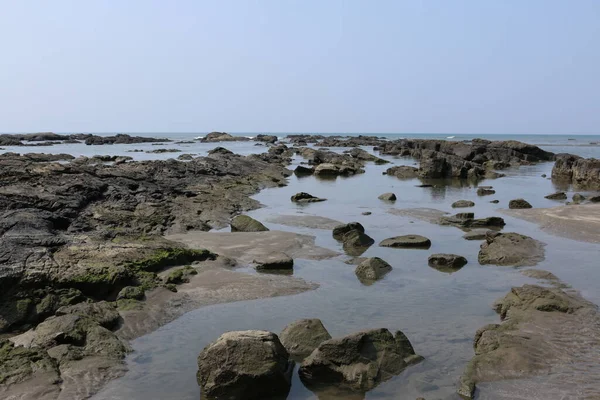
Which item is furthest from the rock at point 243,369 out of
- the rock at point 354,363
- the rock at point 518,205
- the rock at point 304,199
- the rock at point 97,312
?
the rock at point 518,205

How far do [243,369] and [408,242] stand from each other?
381 inches

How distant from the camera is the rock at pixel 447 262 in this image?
12844mm

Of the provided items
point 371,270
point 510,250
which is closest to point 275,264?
point 371,270

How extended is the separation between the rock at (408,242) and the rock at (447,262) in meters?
1.96

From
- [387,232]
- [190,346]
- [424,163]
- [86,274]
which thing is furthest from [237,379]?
[424,163]

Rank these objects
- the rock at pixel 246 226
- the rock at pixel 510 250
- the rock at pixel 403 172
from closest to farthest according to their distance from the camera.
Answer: the rock at pixel 510 250 → the rock at pixel 246 226 → the rock at pixel 403 172

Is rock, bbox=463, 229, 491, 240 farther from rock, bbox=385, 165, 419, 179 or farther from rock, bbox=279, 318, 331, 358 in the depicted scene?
rock, bbox=385, 165, 419, 179

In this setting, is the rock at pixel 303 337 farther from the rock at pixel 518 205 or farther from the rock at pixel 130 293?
the rock at pixel 518 205

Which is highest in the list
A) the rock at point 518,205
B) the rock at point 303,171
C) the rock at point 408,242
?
the rock at point 408,242

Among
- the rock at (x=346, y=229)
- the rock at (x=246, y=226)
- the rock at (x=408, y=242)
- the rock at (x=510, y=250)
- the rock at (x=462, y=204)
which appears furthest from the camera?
the rock at (x=462, y=204)

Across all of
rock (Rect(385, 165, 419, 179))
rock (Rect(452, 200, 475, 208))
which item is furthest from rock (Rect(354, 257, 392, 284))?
rock (Rect(385, 165, 419, 179))

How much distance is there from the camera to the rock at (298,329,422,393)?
6934 mm

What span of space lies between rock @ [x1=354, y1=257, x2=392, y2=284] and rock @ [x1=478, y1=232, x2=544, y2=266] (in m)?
3.02

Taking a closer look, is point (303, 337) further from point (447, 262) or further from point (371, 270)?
point (447, 262)
